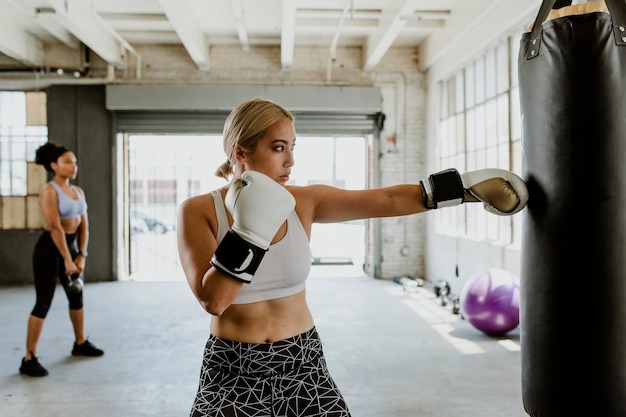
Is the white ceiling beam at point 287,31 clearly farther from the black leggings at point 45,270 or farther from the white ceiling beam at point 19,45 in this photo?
the white ceiling beam at point 19,45

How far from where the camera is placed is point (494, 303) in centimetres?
426

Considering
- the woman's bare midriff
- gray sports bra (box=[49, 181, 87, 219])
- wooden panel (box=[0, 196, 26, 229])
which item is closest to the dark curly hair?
gray sports bra (box=[49, 181, 87, 219])

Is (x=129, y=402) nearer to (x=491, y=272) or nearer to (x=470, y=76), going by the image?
(x=491, y=272)

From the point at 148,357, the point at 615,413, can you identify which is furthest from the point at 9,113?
the point at 615,413

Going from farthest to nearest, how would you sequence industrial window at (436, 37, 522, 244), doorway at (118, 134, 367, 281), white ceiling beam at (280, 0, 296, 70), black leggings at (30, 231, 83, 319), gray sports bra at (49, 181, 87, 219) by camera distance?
doorway at (118, 134, 367, 281)
white ceiling beam at (280, 0, 296, 70)
industrial window at (436, 37, 522, 244)
gray sports bra at (49, 181, 87, 219)
black leggings at (30, 231, 83, 319)

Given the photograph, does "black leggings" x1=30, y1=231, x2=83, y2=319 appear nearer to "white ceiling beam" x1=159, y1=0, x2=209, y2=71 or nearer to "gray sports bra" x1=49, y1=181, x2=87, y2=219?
"gray sports bra" x1=49, y1=181, x2=87, y2=219

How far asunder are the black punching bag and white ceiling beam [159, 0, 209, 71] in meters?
4.49

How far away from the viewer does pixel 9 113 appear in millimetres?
7453

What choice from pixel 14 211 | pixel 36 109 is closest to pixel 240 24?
pixel 36 109

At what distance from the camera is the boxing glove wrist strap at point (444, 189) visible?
1618mm

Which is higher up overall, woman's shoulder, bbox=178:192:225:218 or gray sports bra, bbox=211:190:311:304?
woman's shoulder, bbox=178:192:225:218

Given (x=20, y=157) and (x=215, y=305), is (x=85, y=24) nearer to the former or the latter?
(x=20, y=157)

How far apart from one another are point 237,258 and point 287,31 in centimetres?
515

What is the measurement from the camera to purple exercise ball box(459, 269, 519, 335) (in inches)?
167
